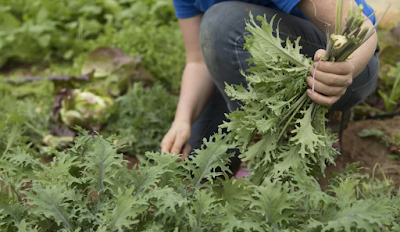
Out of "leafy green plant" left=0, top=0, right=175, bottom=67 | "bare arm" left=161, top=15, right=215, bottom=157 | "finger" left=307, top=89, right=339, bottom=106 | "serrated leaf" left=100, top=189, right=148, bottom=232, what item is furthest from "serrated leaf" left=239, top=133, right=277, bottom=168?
"leafy green plant" left=0, top=0, right=175, bottom=67

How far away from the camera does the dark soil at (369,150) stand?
1.98 m

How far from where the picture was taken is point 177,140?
183 centimetres

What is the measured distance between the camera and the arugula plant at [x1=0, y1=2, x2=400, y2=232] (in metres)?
1.02

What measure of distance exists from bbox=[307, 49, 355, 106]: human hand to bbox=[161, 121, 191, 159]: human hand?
2.61 feet

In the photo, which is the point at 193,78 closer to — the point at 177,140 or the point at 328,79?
the point at 177,140

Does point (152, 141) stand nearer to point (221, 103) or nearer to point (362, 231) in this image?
point (221, 103)

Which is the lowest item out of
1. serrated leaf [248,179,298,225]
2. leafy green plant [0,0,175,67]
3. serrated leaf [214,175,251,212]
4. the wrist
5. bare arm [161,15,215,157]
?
leafy green plant [0,0,175,67]

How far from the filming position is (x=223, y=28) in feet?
5.76

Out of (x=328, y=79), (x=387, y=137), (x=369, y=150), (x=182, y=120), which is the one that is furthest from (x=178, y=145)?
(x=387, y=137)

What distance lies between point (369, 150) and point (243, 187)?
132cm

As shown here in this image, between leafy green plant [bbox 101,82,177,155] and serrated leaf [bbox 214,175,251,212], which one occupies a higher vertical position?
serrated leaf [bbox 214,175,251,212]

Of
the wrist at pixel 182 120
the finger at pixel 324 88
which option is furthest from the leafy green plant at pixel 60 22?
the finger at pixel 324 88

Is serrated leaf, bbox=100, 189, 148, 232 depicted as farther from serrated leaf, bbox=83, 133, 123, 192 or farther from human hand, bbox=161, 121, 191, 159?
human hand, bbox=161, 121, 191, 159

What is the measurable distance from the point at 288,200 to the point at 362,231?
0.62 feet
